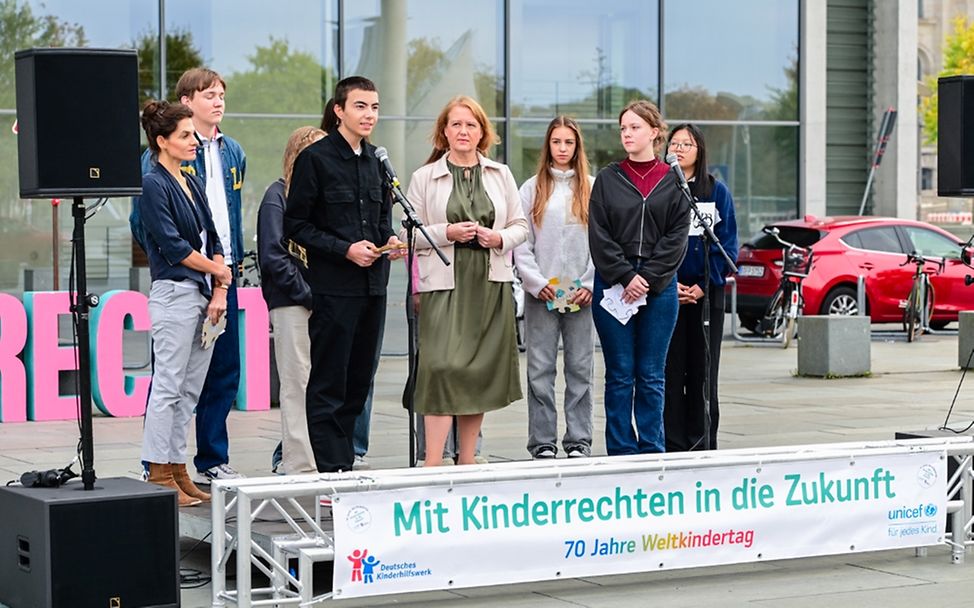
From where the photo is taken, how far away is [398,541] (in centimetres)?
617

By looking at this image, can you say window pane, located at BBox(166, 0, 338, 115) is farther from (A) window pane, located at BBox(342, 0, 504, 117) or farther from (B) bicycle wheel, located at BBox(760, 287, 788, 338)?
(B) bicycle wheel, located at BBox(760, 287, 788, 338)

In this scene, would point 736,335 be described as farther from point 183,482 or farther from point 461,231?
point 183,482

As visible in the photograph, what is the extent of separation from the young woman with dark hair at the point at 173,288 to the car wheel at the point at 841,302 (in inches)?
519

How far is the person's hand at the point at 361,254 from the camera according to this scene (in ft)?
23.9

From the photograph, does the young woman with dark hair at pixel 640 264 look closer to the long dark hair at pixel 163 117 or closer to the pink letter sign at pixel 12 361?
the long dark hair at pixel 163 117

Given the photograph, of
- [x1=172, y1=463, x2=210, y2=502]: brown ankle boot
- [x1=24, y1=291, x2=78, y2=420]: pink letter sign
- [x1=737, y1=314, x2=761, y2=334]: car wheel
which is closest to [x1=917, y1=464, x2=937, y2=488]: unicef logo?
[x1=172, y1=463, x2=210, y2=502]: brown ankle boot

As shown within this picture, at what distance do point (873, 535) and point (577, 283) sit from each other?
259 centimetres

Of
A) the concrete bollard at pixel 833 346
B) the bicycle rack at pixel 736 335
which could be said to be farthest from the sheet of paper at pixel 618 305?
the bicycle rack at pixel 736 335

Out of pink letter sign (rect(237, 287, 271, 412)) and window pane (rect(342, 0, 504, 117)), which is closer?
pink letter sign (rect(237, 287, 271, 412))

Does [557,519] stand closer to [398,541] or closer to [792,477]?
[398,541]

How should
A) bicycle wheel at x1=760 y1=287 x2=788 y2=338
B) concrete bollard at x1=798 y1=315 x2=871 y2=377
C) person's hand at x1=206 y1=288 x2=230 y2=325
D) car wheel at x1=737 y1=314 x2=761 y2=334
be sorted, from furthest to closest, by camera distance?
car wheel at x1=737 y1=314 x2=761 y2=334
bicycle wheel at x1=760 y1=287 x2=788 y2=338
concrete bollard at x1=798 y1=315 x2=871 y2=377
person's hand at x1=206 y1=288 x2=230 y2=325

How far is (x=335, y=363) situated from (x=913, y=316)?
13596mm

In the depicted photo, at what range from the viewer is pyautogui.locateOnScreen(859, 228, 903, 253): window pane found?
20.2 meters

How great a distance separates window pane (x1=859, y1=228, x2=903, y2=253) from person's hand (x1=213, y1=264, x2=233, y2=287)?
13706mm
